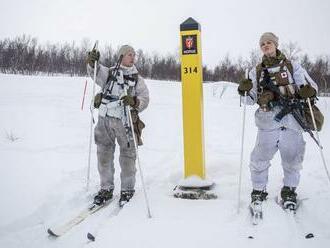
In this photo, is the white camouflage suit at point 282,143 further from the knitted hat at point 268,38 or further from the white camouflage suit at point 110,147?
the white camouflage suit at point 110,147

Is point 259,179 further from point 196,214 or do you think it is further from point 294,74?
point 294,74

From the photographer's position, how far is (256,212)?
4.25m

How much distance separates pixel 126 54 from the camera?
5.23 meters

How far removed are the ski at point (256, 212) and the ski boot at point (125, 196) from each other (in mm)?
1696

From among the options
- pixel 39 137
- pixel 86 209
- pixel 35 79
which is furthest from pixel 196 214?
pixel 35 79

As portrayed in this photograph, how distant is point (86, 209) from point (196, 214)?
4.91 ft

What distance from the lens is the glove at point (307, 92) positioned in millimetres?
4414

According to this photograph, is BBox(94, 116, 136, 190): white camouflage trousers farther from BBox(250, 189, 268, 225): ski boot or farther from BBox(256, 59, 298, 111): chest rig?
BBox(256, 59, 298, 111): chest rig

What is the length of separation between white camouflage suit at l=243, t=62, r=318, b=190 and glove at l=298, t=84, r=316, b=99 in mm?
227

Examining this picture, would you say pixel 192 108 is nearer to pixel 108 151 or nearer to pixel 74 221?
pixel 108 151

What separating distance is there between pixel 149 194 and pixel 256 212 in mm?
1677

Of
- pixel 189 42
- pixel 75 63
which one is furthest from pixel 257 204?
pixel 75 63

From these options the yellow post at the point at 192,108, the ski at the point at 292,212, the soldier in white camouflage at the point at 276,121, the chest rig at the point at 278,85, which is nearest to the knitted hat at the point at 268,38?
the soldier in white camouflage at the point at 276,121

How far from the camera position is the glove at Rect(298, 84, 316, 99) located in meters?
4.41
